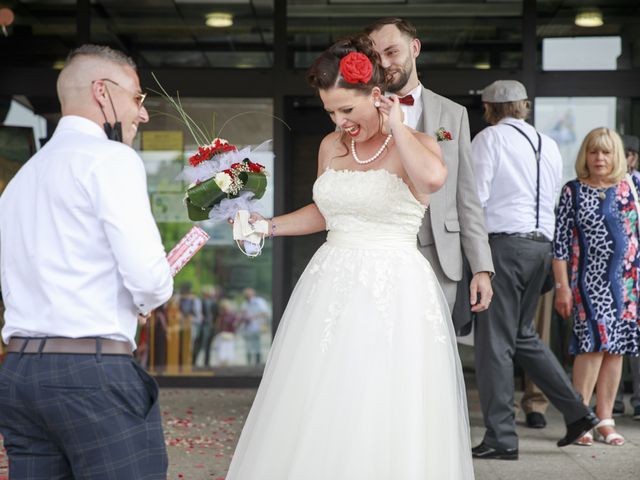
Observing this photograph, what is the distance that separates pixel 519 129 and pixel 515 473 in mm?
1939

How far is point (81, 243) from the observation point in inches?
98.2

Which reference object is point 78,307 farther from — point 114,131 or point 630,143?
point 630,143

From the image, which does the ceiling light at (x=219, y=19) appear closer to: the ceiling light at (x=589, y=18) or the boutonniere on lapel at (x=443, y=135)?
the ceiling light at (x=589, y=18)

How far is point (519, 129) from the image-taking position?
5.77m

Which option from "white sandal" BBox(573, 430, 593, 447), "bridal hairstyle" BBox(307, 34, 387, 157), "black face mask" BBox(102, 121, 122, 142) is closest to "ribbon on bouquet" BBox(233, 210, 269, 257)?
"bridal hairstyle" BBox(307, 34, 387, 157)

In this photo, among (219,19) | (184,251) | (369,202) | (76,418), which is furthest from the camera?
(219,19)

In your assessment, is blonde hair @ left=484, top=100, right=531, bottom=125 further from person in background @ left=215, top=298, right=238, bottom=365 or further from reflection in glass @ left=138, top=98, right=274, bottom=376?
person in background @ left=215, top=298, right=238, bottom=365

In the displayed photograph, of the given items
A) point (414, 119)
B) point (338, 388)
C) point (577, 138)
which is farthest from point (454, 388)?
point (577, 138)

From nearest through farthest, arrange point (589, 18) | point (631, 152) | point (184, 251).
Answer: point (184, 251), point (631, 152), point (589, 18)

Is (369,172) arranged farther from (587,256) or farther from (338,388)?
(587,256)

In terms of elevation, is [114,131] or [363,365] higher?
[114,131]

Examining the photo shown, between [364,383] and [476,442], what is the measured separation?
2.65 meters

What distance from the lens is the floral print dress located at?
6.08 metres

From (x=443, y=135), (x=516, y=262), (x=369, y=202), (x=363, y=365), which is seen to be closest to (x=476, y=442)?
(x=516, y=262)
